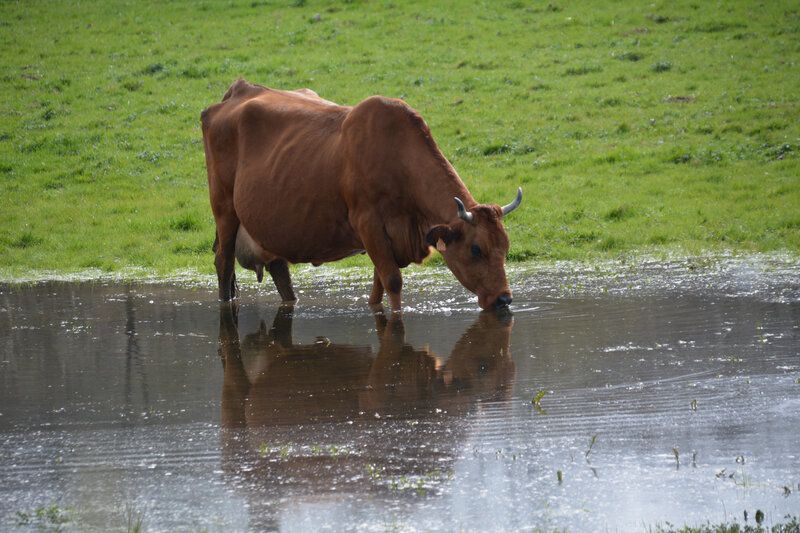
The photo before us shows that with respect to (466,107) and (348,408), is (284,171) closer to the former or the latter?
(348,408)

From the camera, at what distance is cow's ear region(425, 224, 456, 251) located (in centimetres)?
772

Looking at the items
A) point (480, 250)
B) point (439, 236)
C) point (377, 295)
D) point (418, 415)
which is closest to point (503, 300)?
point (480, 250)

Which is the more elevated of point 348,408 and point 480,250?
point 480,250

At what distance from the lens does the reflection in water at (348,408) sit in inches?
157

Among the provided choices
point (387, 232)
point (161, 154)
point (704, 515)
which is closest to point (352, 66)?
point (161, 154)

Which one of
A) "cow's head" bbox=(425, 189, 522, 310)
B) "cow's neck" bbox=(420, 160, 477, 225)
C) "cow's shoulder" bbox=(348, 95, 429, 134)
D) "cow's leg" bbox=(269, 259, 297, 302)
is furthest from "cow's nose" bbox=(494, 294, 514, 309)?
"cow's leg" bbox=(269, 259, 297, 302)

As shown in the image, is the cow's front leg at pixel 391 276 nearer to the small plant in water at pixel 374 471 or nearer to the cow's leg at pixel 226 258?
the cow's leg at pixel 226 258

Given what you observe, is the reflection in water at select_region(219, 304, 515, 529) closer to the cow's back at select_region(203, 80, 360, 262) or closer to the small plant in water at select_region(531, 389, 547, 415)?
the small plant in water at select_region(531, 389, 547, 415)

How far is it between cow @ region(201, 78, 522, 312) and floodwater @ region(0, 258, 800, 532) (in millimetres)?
583

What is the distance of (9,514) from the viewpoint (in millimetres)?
3729

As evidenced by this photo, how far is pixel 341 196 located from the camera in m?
8.80

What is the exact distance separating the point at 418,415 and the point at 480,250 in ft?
10.3

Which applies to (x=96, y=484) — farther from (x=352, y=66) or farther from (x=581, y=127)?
(x=352, y=66)

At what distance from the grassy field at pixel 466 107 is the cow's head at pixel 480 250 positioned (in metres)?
3.93
